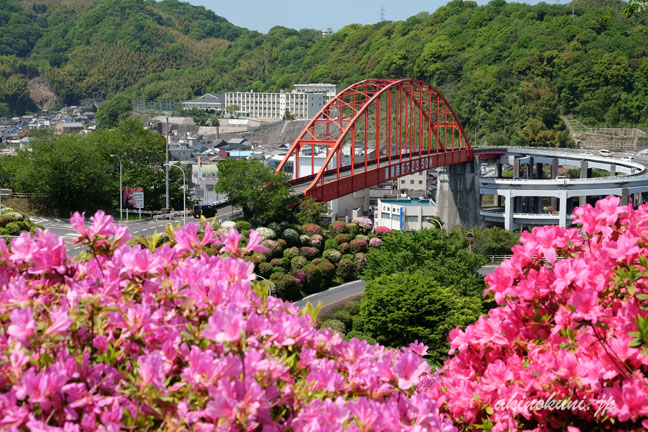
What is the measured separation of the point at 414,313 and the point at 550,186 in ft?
138

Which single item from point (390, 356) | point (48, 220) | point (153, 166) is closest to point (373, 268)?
point (48, 220)

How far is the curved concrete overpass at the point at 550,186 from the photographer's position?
65.0 m

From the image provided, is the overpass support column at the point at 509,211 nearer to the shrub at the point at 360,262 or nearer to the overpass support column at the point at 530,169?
the overpass support column at the point at 530,169

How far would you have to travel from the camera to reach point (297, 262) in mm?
36656

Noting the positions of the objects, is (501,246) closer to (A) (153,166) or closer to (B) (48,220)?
(A) (153,166)

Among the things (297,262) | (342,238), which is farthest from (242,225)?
(342,238)

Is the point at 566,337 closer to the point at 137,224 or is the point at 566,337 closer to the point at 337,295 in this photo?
the point at 337,295

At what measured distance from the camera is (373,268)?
110ft

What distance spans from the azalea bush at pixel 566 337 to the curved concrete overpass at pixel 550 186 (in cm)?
5739

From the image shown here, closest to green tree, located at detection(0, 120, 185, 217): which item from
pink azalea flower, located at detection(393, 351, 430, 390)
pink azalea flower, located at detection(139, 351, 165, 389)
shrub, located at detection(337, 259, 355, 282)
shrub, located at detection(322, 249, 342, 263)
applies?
shrub, located at detection(322, 249, 342, 263)

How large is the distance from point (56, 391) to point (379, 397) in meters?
1.80

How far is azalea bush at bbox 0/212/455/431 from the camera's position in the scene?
166 inches

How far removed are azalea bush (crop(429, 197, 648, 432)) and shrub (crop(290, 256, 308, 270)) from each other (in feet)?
97.8
